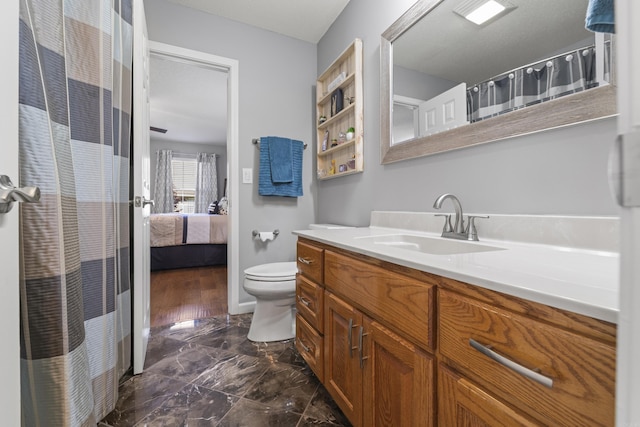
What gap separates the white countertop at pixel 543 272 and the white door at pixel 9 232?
0.82 metres

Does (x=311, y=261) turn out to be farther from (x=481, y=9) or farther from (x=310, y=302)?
(x=481, y=9)

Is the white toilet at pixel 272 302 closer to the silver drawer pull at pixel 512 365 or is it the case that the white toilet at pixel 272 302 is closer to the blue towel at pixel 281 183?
the blue towel at pixel 281 183

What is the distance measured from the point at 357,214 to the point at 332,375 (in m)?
1.10

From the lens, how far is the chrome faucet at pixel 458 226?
1.06 meters

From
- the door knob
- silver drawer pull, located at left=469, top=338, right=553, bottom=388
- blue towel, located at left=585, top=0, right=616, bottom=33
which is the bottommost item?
silver drawer pull, located at left=469, top=338, right=553, bottom=388

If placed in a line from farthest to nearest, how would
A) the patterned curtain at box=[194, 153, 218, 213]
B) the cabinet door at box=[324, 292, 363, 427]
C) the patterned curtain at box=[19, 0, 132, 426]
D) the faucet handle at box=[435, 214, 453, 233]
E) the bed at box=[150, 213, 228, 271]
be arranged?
the patterned curtain at box=[194, 153, 218, 213]
the bed at box=[150, 213, 228, 271]
the faucet handle at box=[435, 214, 453, 233]
the cabinet door at box=[324, 292, 363, 427]
the patterned curtain at box=[19, 0, 132, 426]

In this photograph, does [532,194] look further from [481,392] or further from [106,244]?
[106,244]

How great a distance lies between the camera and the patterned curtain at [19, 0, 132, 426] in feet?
2.07

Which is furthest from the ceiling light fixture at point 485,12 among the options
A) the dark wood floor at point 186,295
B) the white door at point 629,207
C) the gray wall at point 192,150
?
the gray wall at point 192,150

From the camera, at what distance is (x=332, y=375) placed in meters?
1.11

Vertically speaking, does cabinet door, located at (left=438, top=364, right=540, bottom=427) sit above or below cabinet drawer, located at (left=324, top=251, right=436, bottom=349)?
below

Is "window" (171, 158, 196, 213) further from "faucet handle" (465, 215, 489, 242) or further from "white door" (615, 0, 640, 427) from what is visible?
"white door" (615, 0, 640, 427)

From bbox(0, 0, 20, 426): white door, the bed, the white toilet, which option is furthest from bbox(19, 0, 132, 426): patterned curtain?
the bed

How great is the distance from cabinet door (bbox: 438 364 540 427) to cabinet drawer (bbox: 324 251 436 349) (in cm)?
8
